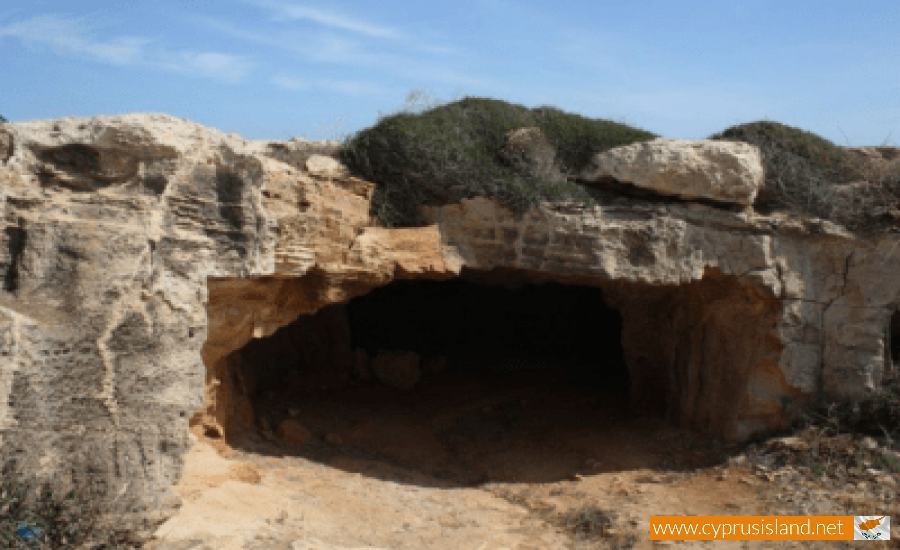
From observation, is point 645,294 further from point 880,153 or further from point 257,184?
point 257,184

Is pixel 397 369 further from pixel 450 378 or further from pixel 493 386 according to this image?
pixel 493 386

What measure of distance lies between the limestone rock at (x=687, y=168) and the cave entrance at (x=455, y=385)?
215cm

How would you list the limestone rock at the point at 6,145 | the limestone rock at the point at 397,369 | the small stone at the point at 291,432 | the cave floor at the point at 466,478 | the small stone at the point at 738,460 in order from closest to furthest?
the limestone rock at the point at 6,145 < the cave floor at the point at 466,478 < the small stone at the point at 738,460 < the small stone at the point at 291,432 < the limestone rock at the point at 397,369

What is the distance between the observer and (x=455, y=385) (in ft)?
32.2

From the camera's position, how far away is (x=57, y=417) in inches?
199

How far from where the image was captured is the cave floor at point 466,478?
5844 mm

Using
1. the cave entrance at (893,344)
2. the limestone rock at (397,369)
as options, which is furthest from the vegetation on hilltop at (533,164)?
the limestone rock at (397,369)

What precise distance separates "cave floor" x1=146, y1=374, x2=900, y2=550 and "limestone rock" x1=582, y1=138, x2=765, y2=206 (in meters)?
2.45

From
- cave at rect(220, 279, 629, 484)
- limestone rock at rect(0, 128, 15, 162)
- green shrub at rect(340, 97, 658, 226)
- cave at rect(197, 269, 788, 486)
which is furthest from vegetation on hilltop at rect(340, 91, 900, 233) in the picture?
limestone rock at rect(0, 128, 15, 162)

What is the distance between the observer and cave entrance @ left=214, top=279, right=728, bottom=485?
7828 millimetres

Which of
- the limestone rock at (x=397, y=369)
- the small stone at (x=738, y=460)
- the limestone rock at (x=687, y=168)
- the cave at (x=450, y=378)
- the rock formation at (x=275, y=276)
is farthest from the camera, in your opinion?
the limestone rock at (x=397, y=369)

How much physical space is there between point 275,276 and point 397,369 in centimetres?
375

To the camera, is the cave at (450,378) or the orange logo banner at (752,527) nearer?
Answer: the orange logo banner at (752,527)

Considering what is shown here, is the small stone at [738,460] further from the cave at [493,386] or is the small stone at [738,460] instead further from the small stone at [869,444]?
the small stone at [869,444]
